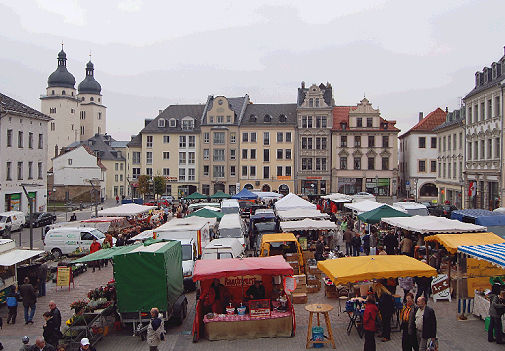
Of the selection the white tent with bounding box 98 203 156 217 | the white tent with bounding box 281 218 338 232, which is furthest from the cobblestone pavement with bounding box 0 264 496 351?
the white tent with bounding box 98 203 156 217

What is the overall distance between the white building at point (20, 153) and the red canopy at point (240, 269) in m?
32.8

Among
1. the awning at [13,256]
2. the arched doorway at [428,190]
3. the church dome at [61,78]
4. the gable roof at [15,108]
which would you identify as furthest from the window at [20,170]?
the church dome at [61,78]

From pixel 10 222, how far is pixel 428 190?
5237 centimetres

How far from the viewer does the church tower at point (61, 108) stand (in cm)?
11997

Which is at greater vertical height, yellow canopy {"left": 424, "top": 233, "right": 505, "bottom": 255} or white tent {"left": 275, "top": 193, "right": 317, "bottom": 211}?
white tent {"left": 275, "top": 193, "right": 317, "bottom": 211}

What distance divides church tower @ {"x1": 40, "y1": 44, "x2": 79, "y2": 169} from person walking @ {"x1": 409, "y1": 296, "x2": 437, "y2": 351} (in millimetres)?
117536

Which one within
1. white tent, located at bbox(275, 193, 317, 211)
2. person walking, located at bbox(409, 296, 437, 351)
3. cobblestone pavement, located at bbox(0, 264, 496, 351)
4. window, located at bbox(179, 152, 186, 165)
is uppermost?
window, located at bbox(179, 152, 186, 165)

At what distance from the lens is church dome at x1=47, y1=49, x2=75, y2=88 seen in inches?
4948

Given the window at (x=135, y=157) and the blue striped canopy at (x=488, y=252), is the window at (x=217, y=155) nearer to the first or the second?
the window at (x=135, y=157)

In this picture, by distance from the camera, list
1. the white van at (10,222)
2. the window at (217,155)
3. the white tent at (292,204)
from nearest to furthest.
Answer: the white tent at (292,204), the white van at (10,222), the window at (217,155)

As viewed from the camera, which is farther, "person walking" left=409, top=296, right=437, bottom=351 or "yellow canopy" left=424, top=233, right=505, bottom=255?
"yellow canopy" left=424, top=233, right=505, bottom=255

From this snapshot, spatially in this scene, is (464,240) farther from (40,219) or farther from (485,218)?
(40,219)

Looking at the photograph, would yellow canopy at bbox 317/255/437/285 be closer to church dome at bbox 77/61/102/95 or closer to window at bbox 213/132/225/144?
window at bbox 213/132/225/144

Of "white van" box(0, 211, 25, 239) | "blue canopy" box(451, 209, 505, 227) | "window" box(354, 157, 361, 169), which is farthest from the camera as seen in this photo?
"window" box(354, 157, 361, 169)
